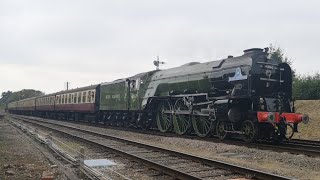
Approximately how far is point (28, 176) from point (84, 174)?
1.16 metres

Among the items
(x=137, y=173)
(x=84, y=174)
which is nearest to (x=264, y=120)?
(x=137, y=173)

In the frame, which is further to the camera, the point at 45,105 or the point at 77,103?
the point at 45,105

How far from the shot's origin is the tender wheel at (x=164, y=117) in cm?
1910

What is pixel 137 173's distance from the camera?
8.37m

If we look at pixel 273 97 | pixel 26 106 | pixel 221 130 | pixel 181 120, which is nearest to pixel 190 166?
pixel 273 97

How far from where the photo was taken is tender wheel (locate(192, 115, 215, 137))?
1575 centimetres

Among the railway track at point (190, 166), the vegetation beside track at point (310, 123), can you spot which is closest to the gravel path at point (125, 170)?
the railway track at point (190, 166)

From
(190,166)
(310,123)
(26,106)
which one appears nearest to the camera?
(190,166)

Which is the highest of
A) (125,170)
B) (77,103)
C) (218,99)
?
(77,103)

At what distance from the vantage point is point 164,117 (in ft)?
64.4

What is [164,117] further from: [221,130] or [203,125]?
[221,130]

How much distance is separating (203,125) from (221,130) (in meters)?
1.51

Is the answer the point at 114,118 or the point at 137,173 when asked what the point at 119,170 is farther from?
the point at 114,118

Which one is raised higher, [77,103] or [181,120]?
[77,103]
